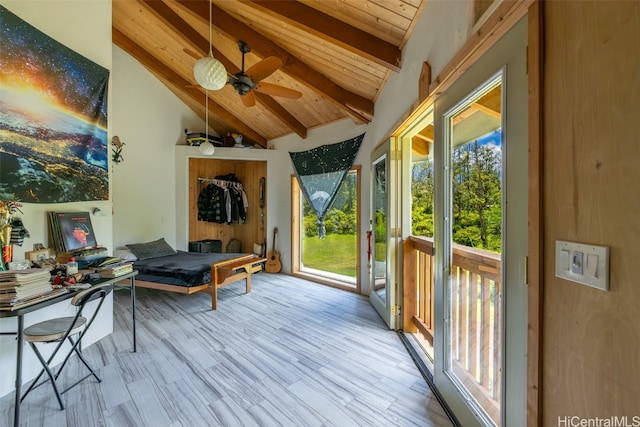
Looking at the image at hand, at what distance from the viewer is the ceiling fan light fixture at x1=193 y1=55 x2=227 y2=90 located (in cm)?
210

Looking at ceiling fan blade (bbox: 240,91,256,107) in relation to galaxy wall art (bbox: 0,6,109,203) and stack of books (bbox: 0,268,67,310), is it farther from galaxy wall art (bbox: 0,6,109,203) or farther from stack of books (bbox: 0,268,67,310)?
stack of books (bbox: 0,268,67,310)

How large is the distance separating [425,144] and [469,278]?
1.64 m

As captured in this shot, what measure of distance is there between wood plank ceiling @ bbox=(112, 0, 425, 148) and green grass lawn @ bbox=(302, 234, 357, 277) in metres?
1.92

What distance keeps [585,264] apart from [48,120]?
10.5 ft

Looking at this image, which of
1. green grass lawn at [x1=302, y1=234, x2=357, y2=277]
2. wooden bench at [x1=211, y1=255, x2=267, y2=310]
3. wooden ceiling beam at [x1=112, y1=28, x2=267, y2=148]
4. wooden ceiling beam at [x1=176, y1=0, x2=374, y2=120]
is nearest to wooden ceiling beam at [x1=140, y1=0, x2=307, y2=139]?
wooden ceiling beam at [x1=176, y1=0, x2=374, y2=120]

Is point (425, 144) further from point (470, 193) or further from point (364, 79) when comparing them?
point (470, 193)

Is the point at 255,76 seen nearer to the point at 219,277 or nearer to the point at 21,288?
the point at 21,288

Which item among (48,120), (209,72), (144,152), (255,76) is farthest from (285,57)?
(144,152)

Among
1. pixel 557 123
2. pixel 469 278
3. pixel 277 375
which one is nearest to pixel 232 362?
pixel 277 375

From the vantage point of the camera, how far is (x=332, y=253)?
15.4ft

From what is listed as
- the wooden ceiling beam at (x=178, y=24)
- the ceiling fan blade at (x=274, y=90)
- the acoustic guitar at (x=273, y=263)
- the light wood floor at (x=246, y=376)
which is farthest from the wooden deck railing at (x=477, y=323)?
the acoustic guitar at (x=273, y=263)

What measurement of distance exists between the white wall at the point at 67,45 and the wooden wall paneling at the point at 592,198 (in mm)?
3023

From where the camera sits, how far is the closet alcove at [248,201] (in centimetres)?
547

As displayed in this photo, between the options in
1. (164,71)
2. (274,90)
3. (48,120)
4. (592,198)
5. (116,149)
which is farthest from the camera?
(164,71)
